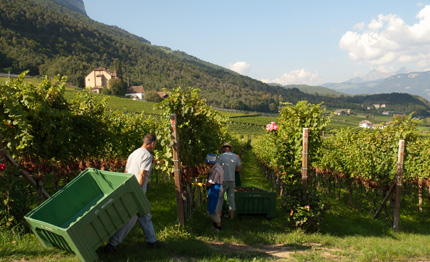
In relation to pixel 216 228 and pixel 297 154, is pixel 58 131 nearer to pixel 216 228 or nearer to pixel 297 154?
pixel 216 228

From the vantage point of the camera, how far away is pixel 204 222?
6770 millimetres

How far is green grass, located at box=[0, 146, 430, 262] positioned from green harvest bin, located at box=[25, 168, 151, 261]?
1.69 feet

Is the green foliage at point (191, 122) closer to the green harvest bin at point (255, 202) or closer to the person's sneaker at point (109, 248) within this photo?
the green harvest bin at point (255, 202)

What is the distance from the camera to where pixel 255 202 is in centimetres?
729

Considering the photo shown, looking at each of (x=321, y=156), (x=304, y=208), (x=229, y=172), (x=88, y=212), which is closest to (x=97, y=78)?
(x=321, y=156)

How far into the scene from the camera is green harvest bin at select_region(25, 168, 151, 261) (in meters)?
3.79

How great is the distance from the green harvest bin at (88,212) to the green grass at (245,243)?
52cm

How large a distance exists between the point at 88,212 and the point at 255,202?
174 inches

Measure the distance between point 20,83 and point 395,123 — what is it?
34.4ft

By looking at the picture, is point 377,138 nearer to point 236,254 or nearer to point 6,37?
point 236,254

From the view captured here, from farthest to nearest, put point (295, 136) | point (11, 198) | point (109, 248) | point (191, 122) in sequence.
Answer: point (295, 136)
point (191, 122)
point (11, 198)
point (109, 248)

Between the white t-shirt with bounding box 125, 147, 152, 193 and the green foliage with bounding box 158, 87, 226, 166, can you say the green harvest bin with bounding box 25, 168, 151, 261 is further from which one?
the green foliage with bounding box 158, 87, 226, 166

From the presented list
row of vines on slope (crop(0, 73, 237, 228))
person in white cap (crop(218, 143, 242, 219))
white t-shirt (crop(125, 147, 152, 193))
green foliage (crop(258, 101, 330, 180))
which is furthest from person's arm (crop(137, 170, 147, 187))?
green foliage (crop(258, 101, 330, 180))

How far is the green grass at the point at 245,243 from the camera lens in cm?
458
